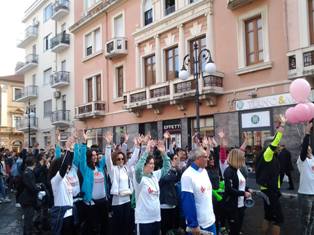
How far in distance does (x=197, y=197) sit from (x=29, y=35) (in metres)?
39.6

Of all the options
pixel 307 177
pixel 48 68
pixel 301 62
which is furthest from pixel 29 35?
pixel 307 177

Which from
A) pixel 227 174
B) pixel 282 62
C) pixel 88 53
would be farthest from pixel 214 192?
pixel 88 53

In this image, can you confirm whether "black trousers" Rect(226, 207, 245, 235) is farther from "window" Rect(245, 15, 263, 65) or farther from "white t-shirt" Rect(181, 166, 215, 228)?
"window" Rect(245, 15, 263, 65)

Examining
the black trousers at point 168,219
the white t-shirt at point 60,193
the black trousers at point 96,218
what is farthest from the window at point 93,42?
the white t-shirt at point 60,193

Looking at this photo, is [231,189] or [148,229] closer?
[148,229]

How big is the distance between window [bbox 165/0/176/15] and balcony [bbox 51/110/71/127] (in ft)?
44.8

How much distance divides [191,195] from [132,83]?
2087cm

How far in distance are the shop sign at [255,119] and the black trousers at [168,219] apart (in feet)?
36.0

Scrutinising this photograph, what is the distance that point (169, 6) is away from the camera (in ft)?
74.2

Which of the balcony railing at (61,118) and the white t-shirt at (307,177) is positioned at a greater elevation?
the balcony railing at (61,118)

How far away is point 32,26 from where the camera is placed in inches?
1620

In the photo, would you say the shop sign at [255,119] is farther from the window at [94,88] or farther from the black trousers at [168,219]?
the window at [94,88]

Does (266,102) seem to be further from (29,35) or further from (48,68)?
(29,35)

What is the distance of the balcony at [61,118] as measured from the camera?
3234 centimetres
